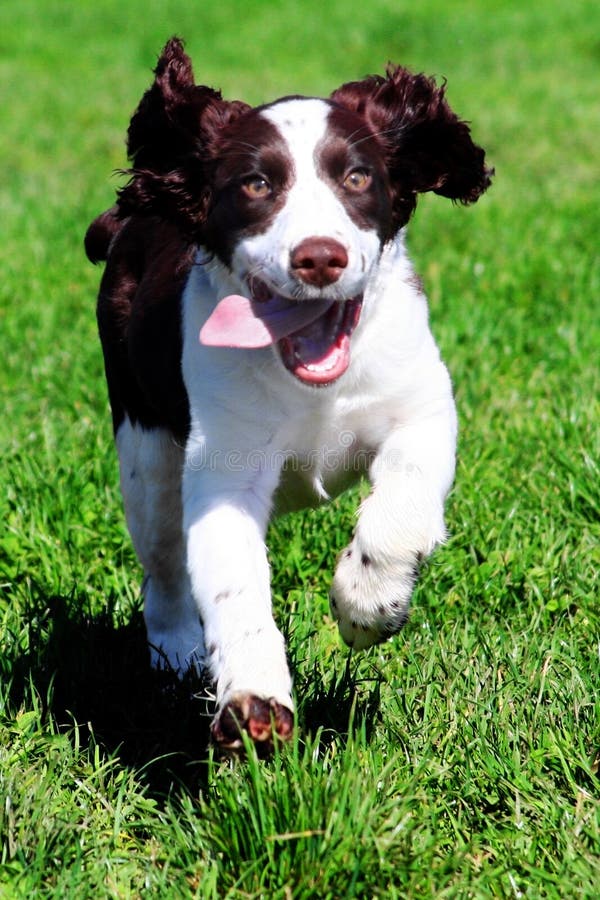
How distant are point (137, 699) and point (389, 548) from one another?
0.85 m

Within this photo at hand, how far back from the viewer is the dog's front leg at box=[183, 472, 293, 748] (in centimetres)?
245

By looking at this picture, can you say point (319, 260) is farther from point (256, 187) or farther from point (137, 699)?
point (137, 699)

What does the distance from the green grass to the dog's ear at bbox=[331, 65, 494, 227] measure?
3.60 feet

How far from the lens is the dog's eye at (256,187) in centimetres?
281

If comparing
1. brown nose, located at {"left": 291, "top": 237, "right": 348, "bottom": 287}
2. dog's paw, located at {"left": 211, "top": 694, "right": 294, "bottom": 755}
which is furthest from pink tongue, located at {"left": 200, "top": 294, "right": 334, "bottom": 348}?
dog's paw, located at {"left": 211, "top": 694, "right": 294, "bottom": 755}

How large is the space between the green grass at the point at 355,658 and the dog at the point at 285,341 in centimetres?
22

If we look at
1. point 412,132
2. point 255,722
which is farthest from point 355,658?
point 412,132

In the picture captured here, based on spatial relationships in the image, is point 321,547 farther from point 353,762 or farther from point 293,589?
point 353,762

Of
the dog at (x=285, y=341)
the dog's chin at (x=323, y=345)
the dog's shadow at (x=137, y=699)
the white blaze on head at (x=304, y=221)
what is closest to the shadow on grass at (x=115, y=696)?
the dog's shadow at (x=137, y=699)

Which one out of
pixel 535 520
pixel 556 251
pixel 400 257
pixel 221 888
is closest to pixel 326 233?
pixel 400 257

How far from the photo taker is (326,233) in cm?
257

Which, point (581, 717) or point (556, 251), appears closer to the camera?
point (581, 717)

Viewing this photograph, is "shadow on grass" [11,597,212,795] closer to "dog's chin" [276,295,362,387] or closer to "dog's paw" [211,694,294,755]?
"dog's paw" [211,694,294,755]

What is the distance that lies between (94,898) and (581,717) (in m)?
1.12
